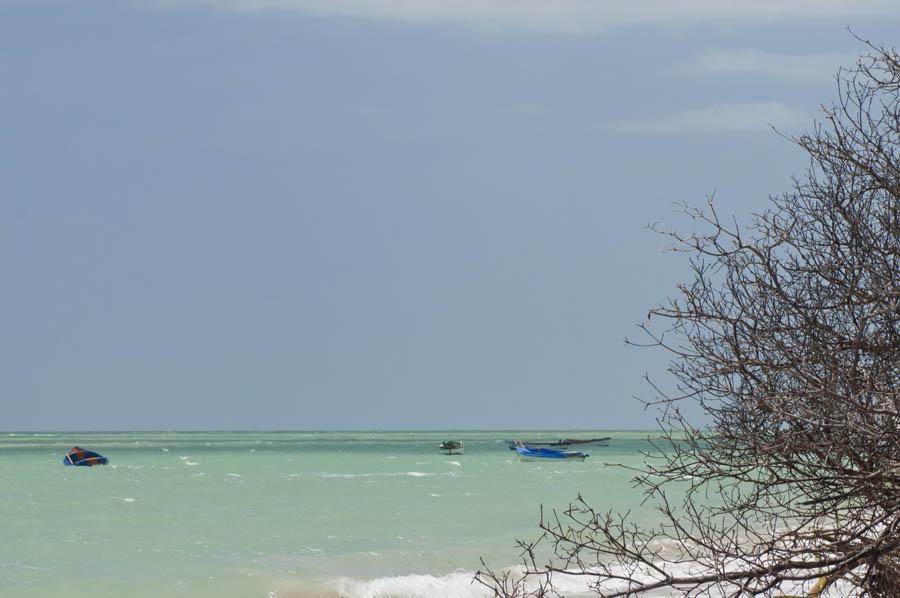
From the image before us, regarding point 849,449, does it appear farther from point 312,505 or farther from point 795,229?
point 312,505

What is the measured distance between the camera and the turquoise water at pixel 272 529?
27078mm

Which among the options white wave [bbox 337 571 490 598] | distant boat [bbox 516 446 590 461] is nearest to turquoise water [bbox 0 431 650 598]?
white wave [bbox 337 571 490 598]

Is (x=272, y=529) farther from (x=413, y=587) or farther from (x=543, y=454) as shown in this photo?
(x=543, y=454)

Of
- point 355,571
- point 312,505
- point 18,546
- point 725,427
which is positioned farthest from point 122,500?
point 725,427

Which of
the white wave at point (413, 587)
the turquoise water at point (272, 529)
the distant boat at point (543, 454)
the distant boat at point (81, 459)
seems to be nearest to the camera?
the white wave at point (413, 587)

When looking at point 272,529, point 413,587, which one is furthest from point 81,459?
point 413,587

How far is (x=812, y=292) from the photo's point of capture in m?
7.72

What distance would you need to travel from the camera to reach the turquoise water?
1066 inches

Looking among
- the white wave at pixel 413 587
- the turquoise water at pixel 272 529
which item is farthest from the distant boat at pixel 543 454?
the white wave at pixel 413 587

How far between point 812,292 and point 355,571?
22.2 metres

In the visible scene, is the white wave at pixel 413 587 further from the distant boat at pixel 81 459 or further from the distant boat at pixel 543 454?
the distant boat at pixel 81 459

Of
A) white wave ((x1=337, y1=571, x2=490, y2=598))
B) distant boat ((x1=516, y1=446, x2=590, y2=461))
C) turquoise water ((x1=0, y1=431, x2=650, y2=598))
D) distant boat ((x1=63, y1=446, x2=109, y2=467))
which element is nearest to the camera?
white wave ((x1=337, y1=571, x2=490, y2=598))

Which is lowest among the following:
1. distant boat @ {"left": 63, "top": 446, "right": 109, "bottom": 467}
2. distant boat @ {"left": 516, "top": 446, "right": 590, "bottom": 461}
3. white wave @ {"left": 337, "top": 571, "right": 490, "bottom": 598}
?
white wave @ {"left": 337, "top": 571, "right": 490, "bottom": 598}

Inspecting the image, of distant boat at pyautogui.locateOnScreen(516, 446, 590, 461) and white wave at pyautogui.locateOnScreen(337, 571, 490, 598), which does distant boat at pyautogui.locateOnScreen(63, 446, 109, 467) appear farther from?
white wave at pyautogui.locateOnScreen(337, 571, 490, 598)
